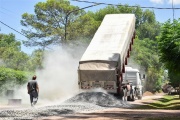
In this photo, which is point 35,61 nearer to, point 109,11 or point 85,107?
point 109,11

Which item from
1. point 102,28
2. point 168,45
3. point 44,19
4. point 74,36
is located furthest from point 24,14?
point 168,45

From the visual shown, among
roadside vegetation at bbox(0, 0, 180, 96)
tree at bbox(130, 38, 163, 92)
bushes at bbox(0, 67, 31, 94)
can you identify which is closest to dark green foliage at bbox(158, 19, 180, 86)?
roadside vegetation at bbox(0, 0, 180, 96)

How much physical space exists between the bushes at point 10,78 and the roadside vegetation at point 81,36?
0.08 meters

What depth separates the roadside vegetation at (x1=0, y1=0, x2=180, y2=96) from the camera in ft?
85.2

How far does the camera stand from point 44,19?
187 feet

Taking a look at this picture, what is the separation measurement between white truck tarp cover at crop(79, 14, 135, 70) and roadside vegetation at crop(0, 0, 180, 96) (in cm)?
241

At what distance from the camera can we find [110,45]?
25203 mm

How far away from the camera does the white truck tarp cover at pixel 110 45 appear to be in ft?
79.6

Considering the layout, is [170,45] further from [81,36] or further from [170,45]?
[81,36]

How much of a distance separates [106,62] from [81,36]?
31197mm

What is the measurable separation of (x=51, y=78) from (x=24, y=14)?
1154 inches

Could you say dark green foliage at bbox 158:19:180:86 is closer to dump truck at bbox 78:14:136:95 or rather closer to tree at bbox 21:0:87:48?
dump truck at bbox 78:14:136:95

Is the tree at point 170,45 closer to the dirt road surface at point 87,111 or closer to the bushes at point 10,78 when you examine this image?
the dirt road surface at point 87,111

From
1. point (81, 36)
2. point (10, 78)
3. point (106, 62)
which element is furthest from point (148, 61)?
point (106, 62)
